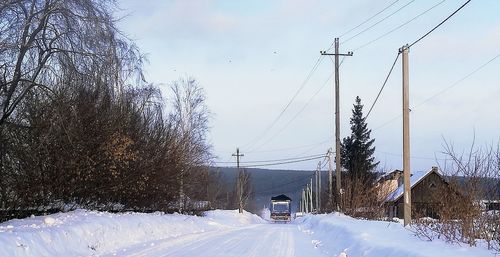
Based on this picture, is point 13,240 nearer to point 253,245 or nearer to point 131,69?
point 131,69

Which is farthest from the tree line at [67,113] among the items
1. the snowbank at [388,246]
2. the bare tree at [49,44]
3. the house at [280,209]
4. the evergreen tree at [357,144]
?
the house at [280,209]

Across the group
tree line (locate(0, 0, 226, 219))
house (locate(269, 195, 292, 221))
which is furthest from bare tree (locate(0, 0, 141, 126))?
house (locate(269, 195, 292, 221))

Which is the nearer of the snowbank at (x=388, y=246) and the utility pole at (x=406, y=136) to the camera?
the snowbank at (x=388, y=246)

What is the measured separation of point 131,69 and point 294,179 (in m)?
129

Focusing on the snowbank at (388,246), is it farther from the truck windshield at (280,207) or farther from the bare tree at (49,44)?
the truck windshield at (280,207)

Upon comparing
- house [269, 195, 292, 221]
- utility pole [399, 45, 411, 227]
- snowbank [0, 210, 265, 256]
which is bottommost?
house [269, 195, 292, 221]

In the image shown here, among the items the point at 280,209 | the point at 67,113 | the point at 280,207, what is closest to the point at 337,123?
the point at 67,113

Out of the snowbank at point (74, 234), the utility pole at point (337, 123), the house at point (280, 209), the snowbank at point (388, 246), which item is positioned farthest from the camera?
the house at point (280, 209)

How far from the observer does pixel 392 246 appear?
1206cm

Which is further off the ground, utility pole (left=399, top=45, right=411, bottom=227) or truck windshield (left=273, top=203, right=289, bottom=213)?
utility pole (left=399, top=45, right=411, bottom=227)

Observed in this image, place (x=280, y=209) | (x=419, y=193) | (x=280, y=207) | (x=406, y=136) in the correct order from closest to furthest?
(x=406, y=136) < (x=419, y=193) < (x=280, y=209) < (x=280, y=207)

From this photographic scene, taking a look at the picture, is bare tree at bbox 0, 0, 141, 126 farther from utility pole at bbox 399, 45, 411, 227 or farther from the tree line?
utility pole at bbox 399, 45, 411, 227

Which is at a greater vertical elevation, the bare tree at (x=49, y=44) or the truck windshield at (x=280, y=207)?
the bare tree at (x=49, y=44)

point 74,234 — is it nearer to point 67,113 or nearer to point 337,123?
point 67,113
